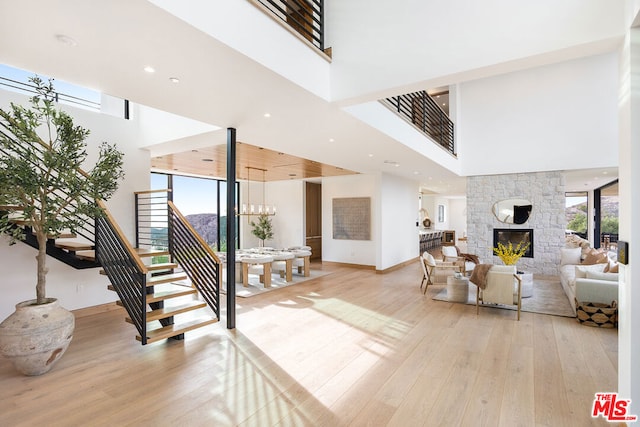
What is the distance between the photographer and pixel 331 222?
9.61 metres

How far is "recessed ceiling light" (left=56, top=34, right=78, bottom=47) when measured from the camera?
210 centimetres

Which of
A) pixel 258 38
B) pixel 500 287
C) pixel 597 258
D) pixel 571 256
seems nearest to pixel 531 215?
pixel 571 256

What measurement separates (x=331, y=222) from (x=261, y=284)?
3400 mm

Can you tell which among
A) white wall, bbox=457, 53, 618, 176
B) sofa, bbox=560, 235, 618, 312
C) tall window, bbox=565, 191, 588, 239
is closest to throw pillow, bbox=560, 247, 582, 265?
sofa, bbox=560, 235, 618, 312

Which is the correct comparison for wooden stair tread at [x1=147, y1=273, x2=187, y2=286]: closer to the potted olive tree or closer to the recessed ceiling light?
the potted olive tree

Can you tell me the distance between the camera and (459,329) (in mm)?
4227

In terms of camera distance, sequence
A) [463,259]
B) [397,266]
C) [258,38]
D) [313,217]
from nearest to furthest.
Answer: [258,38] → [463,259] → [397,266] → [313,217]

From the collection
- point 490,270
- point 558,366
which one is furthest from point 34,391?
point 490,270

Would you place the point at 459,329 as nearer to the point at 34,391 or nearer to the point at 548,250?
the point at 34,391

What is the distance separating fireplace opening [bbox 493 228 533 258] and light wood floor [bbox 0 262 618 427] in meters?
4.09

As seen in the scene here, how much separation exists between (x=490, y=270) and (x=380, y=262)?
11.9 ft

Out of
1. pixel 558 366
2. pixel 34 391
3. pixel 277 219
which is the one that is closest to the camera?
pixel 34 391

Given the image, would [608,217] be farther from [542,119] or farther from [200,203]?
[200,203]

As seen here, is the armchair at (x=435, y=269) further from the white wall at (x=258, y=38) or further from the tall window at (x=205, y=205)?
the tall window at (x=205, y=205)
